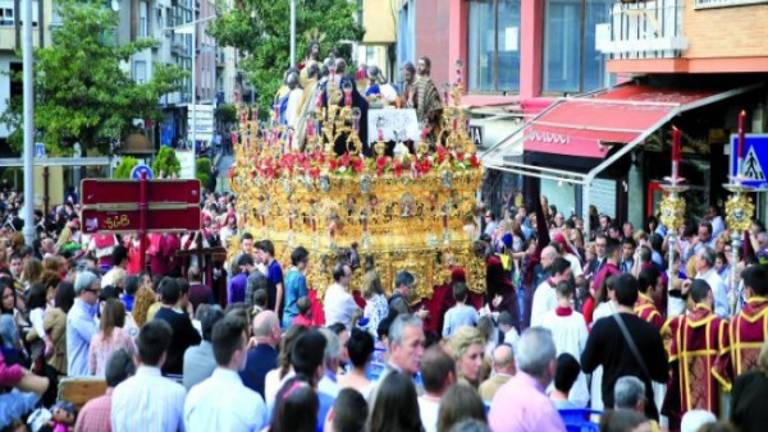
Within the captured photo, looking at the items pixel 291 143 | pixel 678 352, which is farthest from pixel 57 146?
pixel 678 352

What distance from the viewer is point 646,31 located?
883 inches

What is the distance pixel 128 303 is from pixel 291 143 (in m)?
6.09

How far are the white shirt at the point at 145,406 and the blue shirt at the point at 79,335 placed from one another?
292cm

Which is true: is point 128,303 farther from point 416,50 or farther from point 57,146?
point 416,50

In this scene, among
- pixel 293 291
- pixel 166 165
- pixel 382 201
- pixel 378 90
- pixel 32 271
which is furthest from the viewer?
pixel 166 165

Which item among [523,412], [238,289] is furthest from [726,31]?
[523,412]

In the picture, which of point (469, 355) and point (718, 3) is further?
point (718, 3)

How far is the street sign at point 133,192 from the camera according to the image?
14.9 metres

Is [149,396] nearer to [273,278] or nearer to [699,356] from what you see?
[699,356]

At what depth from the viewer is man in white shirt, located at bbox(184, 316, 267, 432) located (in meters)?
7.96

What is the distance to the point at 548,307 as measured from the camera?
44.1 feet

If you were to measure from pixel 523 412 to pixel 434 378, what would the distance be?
Result: 1.65 ft

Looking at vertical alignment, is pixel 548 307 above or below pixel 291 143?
below

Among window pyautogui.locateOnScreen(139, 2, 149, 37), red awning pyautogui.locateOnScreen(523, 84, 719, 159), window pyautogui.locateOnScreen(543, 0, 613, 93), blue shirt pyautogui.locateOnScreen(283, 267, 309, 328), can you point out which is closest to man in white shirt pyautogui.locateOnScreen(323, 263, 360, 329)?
blue shirt pyautogui.locateOnScreen(283, 267, 309, 328)
